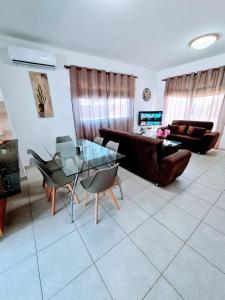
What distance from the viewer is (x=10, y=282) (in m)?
1.08

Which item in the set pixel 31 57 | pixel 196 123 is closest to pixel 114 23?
pixel 31 57

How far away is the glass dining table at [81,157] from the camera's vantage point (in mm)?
1826

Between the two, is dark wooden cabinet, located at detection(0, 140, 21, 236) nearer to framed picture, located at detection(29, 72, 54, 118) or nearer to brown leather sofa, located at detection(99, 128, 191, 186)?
framed picture, located at detection(29, 72, 54, 118)

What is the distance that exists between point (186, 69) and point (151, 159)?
379cm

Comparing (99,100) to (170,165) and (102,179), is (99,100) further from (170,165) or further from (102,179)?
(102,179)

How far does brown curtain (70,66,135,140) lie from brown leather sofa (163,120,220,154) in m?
1.72

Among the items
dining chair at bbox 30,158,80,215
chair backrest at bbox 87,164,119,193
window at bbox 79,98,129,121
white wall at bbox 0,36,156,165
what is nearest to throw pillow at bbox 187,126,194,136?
window at bbox 79,98,129,121

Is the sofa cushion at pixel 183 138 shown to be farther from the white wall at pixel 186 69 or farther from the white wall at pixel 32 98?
the white wall at pixel 32 98

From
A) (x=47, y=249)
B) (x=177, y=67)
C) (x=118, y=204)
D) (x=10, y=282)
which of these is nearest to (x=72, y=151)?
(x=118, y=204)

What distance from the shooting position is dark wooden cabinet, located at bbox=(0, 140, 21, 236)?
118 centimetres

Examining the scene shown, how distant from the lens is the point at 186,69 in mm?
4203

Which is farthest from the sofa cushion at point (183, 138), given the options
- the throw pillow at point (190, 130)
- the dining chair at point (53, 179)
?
the dining chair at point (53, 179)

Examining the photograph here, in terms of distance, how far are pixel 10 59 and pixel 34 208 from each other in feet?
8.83

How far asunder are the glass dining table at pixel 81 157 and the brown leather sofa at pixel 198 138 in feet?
8.97
